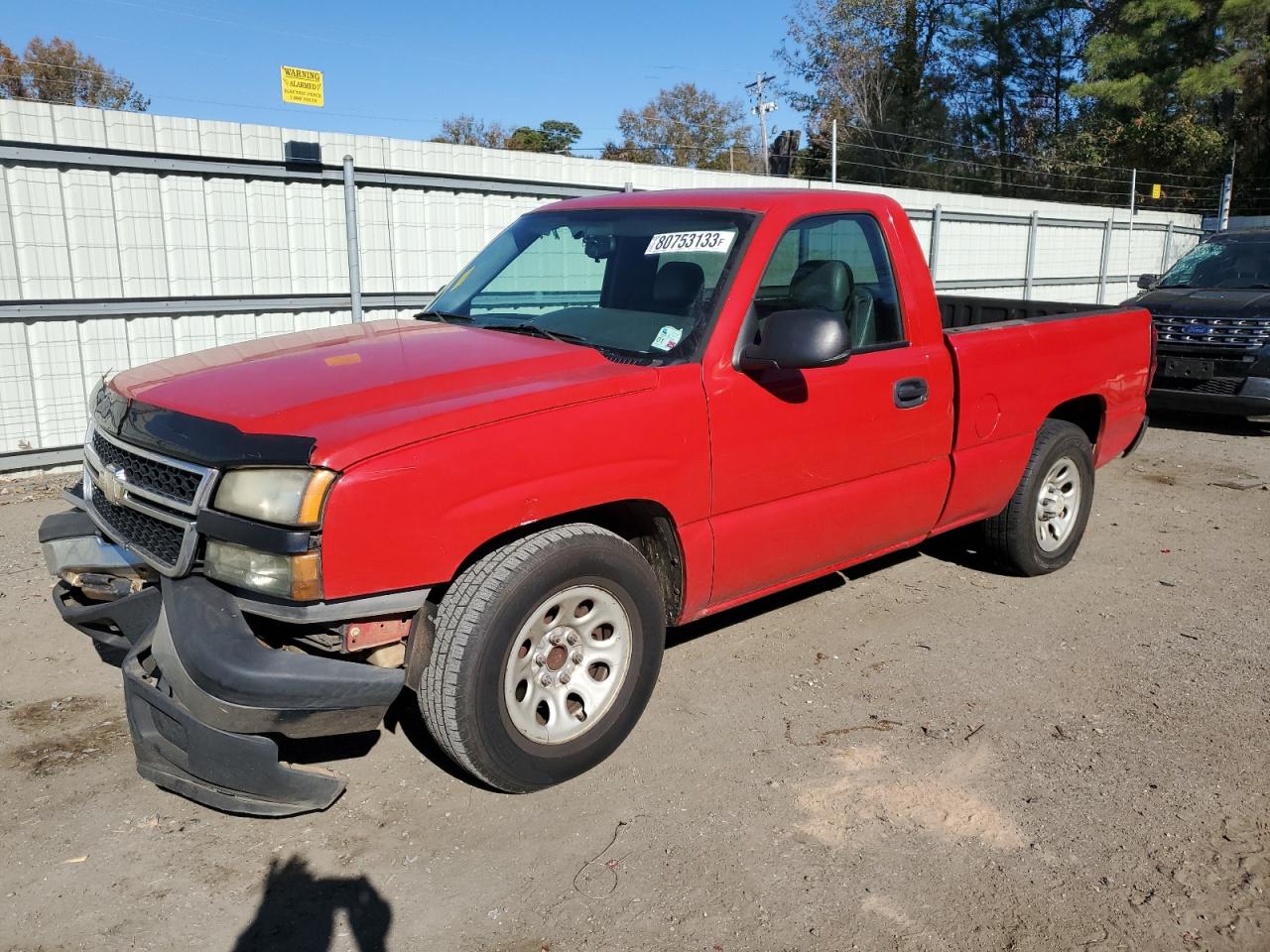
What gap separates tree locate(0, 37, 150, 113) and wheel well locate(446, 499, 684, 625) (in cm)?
3999

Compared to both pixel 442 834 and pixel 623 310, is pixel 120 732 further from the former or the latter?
pixel 623 310

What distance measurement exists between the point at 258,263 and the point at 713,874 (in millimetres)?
6772

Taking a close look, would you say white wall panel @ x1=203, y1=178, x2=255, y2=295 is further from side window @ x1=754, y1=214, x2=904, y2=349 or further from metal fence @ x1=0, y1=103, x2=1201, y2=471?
side window @ x1=754, y1=214, x2=904, y2=349

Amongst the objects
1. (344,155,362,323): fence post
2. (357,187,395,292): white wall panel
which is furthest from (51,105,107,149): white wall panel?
(357,187,395,292): white wall panel

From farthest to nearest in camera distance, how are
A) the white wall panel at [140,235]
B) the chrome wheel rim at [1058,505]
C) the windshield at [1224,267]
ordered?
the windshield at [1224,267], the white wall panel at [140,235], the chrome wheel rim at [1058,505]

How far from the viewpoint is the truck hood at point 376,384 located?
288 cm

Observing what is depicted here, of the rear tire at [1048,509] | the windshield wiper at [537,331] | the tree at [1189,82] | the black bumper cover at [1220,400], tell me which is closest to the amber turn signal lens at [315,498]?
the windshield wiper at [537,331]

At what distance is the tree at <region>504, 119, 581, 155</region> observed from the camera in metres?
54.3

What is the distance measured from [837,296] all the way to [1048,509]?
2.08m

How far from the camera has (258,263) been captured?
813 cm

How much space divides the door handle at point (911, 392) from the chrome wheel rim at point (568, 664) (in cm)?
161

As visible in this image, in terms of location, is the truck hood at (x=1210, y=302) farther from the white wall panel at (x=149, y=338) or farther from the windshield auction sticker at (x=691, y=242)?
the white wall panel at (x=149, y=338)

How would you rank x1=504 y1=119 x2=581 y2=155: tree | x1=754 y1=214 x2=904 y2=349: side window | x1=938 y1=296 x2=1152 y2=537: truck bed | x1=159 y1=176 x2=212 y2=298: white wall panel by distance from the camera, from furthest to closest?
1. x1=504 y1=119 x2=581 y2=155: tree
2. x1=159 y1=176 x2=212 y2=298: white wall panel
3. x1=938 y1=296 x2=1152 y2=537: truck bed
4. x1=754 y1=214 x2=904 y2=349: side window

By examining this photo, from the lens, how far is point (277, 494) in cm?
275
